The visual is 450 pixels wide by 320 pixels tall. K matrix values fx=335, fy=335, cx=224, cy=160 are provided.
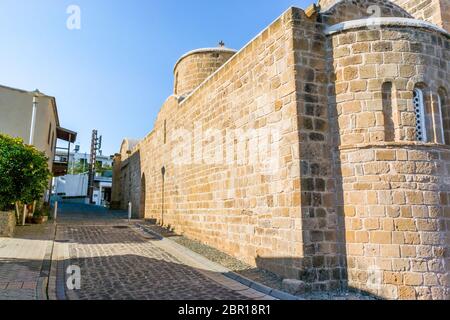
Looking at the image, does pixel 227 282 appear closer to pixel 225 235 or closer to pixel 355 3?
pixel 225 235

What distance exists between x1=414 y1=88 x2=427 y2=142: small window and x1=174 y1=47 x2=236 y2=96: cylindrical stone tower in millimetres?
9878

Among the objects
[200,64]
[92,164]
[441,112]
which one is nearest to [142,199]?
[200,64]

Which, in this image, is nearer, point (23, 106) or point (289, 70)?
point (289, 70)

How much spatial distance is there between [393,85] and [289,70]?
5.72 feet

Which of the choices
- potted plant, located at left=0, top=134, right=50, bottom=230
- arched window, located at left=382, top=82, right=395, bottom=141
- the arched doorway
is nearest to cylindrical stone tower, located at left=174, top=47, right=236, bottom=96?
the arched doorway

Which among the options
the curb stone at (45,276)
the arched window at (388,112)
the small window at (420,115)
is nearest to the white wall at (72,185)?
the curb stone at (45,276)

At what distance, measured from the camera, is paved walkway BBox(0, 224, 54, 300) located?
15.4 ft

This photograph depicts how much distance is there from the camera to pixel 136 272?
6.27 meters

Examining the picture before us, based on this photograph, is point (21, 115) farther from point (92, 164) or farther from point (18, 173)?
point (92, 164)

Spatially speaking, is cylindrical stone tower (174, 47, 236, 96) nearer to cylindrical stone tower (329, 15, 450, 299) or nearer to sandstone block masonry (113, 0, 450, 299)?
sandstone block masonry (113, 0, 450, 299)

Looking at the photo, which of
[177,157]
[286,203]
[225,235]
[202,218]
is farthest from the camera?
[177,157]

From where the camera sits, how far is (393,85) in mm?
5609

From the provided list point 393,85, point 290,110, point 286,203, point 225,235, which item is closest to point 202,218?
point 225,235

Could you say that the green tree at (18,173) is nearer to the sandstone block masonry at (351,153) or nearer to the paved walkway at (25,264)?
the paved walkway at (25,264)
